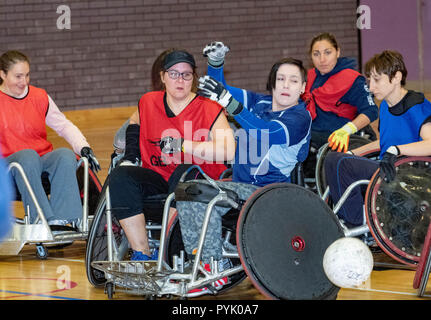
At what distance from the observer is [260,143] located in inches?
128

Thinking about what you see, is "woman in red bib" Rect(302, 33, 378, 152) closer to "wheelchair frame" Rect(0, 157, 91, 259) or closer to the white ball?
"wheelchair frame" Rect(0, 157, 91, 259)

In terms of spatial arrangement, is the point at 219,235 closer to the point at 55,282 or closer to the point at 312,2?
the point at 55,282

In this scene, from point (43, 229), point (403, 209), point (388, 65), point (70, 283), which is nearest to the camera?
point (403, 209)

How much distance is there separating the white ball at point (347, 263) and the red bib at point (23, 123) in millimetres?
2248

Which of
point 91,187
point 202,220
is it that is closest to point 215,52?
point 202,220

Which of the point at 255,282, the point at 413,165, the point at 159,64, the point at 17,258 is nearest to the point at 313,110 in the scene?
the point at 159,64

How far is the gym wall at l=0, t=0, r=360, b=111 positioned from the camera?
10180 mm

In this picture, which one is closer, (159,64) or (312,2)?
(159,64)

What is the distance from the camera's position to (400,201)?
338cm

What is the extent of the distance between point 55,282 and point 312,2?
8824 millimetres

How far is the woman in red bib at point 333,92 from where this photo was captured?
16.3 ft

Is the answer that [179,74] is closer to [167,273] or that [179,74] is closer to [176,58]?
[176,58]

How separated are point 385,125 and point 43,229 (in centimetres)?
185

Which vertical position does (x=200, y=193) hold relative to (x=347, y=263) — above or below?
above
